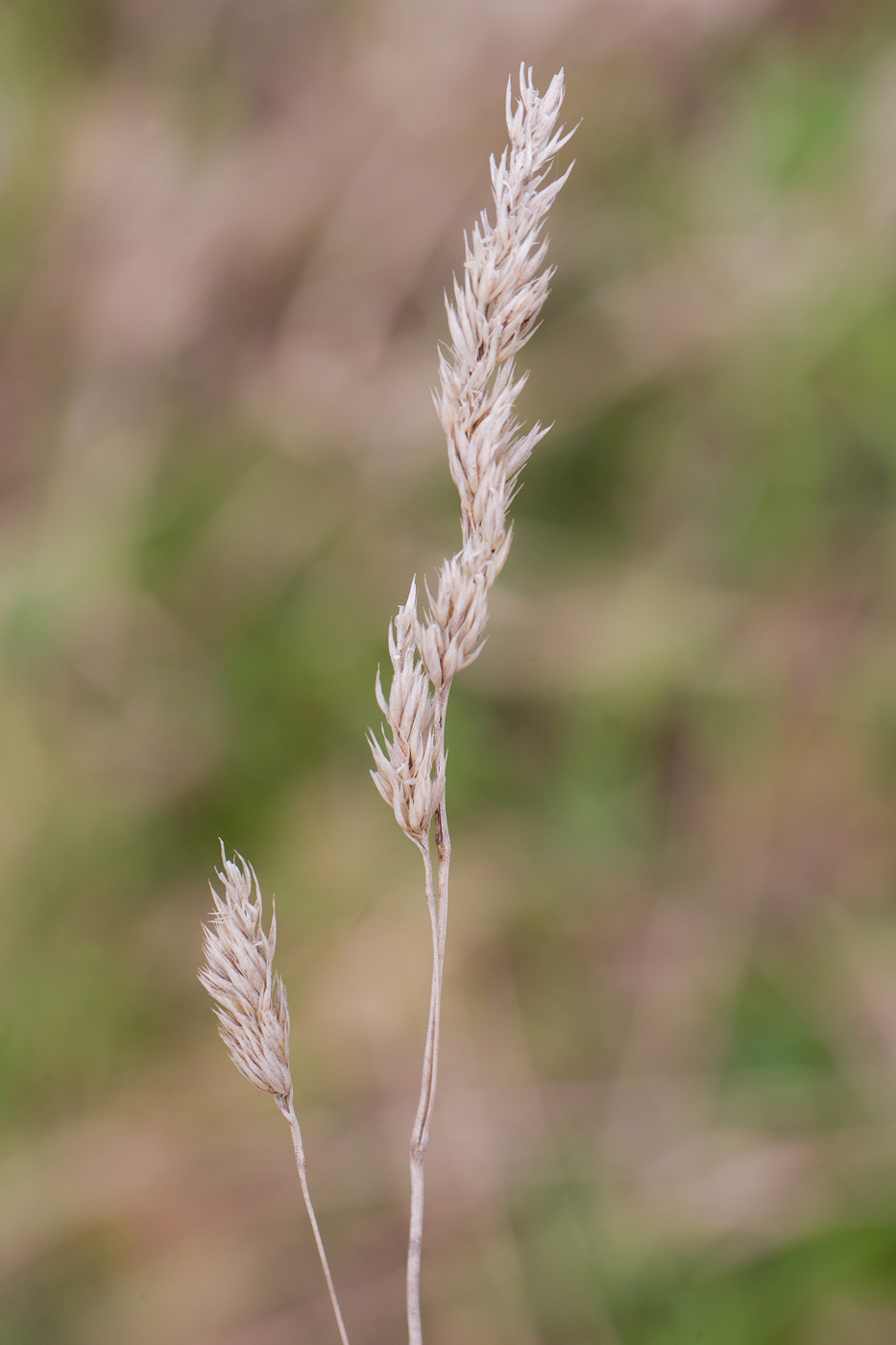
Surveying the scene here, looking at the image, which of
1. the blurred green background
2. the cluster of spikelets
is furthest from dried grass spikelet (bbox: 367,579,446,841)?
the blurred green background

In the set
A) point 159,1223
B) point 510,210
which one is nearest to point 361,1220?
point 159,1223

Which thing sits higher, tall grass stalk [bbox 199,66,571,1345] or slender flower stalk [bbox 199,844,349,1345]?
tall grass stalk [bbox 199,66,571,1345]

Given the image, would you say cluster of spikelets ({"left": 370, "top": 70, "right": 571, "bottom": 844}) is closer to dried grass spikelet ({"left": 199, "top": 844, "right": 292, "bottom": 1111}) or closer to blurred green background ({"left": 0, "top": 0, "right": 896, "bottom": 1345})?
dried grass spikelet ({"left": 199, "top": 844, "right": 292, "bottom": 1111})

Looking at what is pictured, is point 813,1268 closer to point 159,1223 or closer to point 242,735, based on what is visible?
point 159,1223

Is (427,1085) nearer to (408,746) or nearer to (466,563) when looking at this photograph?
(408,746)

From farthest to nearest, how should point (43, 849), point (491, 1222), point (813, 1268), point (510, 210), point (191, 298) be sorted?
point (191, 298) < point (43, 849) < point (491, 1222) < point (813, 1268) < point (510, 210)

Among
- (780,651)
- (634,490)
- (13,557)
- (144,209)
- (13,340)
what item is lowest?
(780,651)
